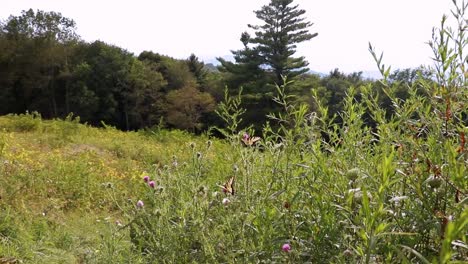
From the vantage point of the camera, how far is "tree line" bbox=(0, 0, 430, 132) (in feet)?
67.0

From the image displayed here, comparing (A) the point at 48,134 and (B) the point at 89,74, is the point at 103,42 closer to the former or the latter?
(B) the point at 89,74

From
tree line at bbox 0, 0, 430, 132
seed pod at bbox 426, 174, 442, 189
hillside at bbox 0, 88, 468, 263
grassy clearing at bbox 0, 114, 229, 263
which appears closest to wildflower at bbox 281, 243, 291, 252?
hillside at bbox 0, 88, 468, 263

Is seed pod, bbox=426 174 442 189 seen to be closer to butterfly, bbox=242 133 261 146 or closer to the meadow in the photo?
the meadow

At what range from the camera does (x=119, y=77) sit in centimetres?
2191

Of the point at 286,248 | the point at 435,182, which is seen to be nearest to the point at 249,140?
the point at 286,248

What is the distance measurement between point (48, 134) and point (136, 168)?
2.94 metres

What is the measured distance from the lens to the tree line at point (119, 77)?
2042 cm

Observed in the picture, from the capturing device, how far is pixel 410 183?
95 centimetres

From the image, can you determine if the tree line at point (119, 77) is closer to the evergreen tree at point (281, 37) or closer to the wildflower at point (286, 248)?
the evergreen tree at point (281, 37)

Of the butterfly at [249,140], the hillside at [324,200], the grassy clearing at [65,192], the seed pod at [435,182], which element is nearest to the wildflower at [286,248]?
the hillside at [324,200]

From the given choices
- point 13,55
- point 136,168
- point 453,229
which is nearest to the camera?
point 453,229

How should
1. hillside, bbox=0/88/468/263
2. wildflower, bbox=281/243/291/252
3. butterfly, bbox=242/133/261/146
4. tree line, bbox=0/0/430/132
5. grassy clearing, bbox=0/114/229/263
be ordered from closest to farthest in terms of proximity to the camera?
hillside, bbox=0/88/468/263 → wildflower, bbox=281/243/291/252 → butterfly, bbox=242/133/261/146 → grassy clearing, bbox=0/114/229/263 → tree line, bbox=0/0/430/132

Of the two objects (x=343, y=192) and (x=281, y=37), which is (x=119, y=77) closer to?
(x=281, y=37)

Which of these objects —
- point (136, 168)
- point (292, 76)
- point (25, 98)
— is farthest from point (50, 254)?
point (25, 98)
